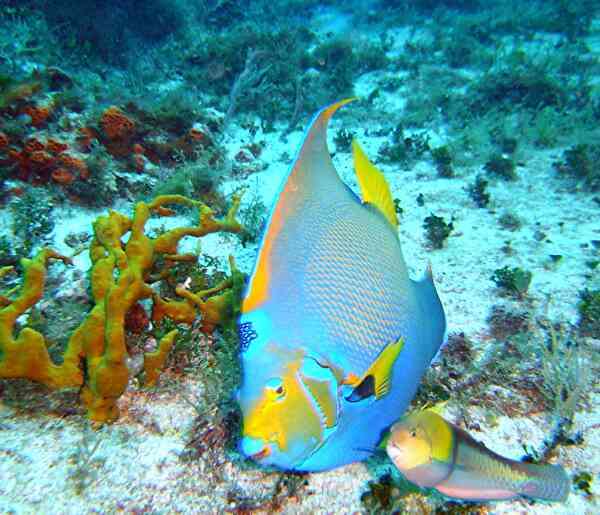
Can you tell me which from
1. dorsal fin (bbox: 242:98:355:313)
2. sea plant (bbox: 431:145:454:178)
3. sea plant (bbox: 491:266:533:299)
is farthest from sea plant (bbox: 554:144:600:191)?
dorsal fin (bbox: 242:98:355:313)

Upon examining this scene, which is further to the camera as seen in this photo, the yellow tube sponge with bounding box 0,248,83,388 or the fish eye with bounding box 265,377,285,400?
the yellow tube sponge with bounding box 0,248,83,388

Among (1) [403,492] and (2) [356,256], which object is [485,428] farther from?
(2) [356,256]

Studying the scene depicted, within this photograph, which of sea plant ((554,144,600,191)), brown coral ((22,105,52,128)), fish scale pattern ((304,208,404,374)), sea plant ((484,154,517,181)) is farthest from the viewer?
sea plant ((484,154,517,181))

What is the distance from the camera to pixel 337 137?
6.95 meters

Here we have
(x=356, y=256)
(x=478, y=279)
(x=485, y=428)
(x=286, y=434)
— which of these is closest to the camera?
(x=286, y=434)

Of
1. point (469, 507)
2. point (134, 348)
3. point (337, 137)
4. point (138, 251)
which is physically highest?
point (337, 137)

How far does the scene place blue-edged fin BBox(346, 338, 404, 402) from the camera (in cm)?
104

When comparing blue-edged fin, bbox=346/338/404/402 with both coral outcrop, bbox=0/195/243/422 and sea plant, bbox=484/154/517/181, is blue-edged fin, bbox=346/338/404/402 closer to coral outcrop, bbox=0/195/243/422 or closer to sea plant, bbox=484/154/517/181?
coral outcrop, bbox=0/195/243/422

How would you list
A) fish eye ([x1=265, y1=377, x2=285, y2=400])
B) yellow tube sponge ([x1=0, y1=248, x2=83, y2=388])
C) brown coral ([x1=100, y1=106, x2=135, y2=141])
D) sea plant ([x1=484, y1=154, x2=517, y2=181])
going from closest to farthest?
fish eye ([x1=265, y1=377, x2=285, y2=400]), yellow tube sponge ([x1=0, y1=248, x2=83, y2=388]), brown coral ([x1=100, y1=106, x2=135, y2=141]), sea plant ([x1=484, y1=154, x2=517, y2=181])

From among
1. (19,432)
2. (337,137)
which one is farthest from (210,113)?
(19,432)

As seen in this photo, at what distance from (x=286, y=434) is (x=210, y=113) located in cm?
637

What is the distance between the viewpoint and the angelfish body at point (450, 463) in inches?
54.2

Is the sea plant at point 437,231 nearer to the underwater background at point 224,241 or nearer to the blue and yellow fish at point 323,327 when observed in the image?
the underwater background at point 224,241

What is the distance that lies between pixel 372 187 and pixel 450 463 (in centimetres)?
113
